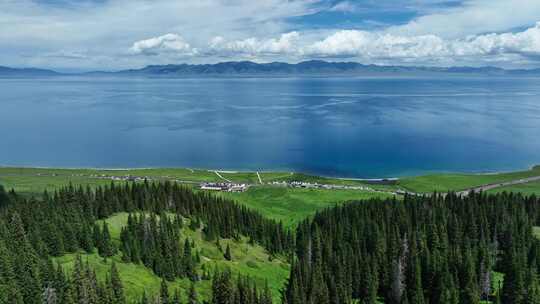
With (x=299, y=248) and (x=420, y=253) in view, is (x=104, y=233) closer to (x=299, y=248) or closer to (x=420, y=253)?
(x=299, y=248)

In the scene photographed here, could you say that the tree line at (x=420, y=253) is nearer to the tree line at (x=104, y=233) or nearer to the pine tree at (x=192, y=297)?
the tree line at (x=104, y=233)

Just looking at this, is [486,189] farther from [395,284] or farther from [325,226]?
[395,284]

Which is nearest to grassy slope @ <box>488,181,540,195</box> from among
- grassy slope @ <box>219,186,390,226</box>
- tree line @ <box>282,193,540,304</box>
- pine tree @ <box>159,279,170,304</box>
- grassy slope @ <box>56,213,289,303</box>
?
grassy slope @ <box>219,186,390,226</box>

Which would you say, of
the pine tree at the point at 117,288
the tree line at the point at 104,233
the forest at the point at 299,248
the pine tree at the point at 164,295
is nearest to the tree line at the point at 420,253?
the forest at the point at 299,248

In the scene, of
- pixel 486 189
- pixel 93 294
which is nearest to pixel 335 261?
pixel 93 294

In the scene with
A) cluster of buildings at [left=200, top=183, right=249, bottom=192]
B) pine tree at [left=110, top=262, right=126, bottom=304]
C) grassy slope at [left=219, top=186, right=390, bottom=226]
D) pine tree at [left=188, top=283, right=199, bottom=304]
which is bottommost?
grassy slope at [left=219, top=186, right=390, bottom=226]

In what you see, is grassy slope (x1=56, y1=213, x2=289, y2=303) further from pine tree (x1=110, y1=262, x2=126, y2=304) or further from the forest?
pine tree (x1=110, y1=262, x2=126, y2=304)
